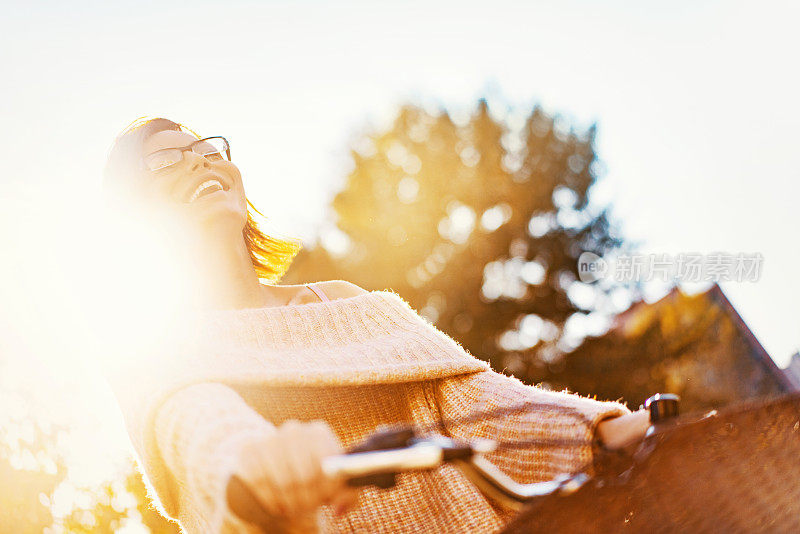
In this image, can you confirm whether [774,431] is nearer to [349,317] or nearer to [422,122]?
[349,317]

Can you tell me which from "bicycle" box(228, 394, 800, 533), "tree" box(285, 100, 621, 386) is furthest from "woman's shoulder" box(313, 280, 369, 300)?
"tree" box(285, 100, 621, 386)

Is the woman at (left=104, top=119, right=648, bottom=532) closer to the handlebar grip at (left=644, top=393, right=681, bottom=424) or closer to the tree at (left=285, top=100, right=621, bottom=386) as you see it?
the handlebar grip at (left=644, top=393, right=681, bottom=424)

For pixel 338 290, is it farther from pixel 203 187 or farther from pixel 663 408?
pixel 663 408

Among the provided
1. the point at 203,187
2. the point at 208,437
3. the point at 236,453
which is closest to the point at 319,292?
the point at 203,187

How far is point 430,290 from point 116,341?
536 inches

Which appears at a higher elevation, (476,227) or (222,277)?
(476,227)

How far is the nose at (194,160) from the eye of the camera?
251cm

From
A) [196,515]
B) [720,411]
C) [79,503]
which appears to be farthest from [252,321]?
[79,503]

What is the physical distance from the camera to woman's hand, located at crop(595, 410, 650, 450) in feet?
5.41

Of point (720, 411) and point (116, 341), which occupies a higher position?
point (116, 341)

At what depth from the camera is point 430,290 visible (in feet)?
51.2

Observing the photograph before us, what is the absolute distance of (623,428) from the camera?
65.6 inches

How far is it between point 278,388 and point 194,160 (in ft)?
3.35

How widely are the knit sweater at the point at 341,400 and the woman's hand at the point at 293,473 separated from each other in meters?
0.29
